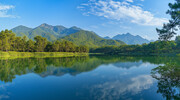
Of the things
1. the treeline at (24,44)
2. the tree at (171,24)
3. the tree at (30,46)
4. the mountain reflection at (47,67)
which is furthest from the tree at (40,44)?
the tree at (171,24)

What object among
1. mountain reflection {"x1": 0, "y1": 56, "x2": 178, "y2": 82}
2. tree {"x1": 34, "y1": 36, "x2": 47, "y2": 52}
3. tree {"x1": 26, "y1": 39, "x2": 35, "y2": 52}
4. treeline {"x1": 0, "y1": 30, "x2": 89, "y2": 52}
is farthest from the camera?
tree {"x1": 34, "y1": 36, "x2": 47, "y2": 52}

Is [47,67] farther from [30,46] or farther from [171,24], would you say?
[30,46]

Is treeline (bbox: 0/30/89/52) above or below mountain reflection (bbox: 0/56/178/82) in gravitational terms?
above

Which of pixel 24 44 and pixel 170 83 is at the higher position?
pixel 24 44

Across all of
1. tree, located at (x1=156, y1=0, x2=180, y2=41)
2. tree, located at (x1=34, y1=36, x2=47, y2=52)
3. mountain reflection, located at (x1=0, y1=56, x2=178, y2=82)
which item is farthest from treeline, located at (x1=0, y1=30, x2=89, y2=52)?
tree, located at (x1=156, y1=0, x2=180, y2=41)

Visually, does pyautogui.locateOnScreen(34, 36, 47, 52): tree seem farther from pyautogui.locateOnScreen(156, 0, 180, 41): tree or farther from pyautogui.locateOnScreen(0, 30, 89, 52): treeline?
pyautogui.locateOnScreen(156, 0, 180, 41): tree

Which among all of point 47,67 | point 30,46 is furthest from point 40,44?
point 47,67

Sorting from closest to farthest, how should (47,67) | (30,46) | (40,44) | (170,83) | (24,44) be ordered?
(170,83) < (47,67) < (24,44) < (30,46) < (40,44)

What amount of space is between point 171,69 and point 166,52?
89086mm

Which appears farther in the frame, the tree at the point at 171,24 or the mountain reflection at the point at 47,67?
the mountain reflection at the point at 47,67

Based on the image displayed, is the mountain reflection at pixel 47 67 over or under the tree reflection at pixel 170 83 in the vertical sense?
under

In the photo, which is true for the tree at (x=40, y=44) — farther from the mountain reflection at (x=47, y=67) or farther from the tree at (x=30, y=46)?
the mountain reflection at (x=47, y=67)

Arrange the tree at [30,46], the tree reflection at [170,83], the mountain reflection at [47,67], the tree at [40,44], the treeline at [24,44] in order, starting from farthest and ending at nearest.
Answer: the tree at [40,44] → the tree at [30,46] → the treeline at [24,44] → the mountain reflection at [47,67] → the tree reflection at [170,83]

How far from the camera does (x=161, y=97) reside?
32.9ft
